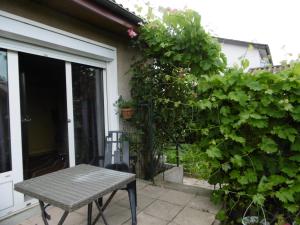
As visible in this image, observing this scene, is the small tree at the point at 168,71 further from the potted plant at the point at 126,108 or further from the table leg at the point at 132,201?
the table leg at the point at 132,201

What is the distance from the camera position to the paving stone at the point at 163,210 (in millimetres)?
2893

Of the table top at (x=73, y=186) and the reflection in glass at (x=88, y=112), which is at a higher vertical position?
the reflection in glass at (x=88, y=112)

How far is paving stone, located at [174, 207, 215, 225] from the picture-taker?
9.01ft

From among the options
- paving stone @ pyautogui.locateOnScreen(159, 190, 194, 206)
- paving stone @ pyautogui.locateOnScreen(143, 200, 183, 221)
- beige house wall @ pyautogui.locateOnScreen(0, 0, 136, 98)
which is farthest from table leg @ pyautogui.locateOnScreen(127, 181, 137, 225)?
beige house wall @ pyautogui.locateOnScreen(0, 0, 136, 98)

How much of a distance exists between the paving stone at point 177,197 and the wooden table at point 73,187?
95 centimetres

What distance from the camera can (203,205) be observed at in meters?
3.21

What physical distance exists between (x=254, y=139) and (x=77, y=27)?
3.01 meters

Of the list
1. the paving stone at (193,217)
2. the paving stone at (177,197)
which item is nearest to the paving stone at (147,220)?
the paving stone at (193,217)

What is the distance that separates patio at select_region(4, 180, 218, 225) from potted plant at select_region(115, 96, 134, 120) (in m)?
1.35

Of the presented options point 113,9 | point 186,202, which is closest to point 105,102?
point 113,9

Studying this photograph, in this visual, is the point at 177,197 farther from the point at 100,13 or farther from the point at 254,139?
the point at 100,13

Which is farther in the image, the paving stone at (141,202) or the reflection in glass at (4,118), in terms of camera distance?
the paving stone at (141,202)

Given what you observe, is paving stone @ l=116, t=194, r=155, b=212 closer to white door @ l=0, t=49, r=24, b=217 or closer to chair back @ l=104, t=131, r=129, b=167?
chair back @ l=104, t=131, r=129, b=167

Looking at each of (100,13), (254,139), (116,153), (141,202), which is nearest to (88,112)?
(116,153)
